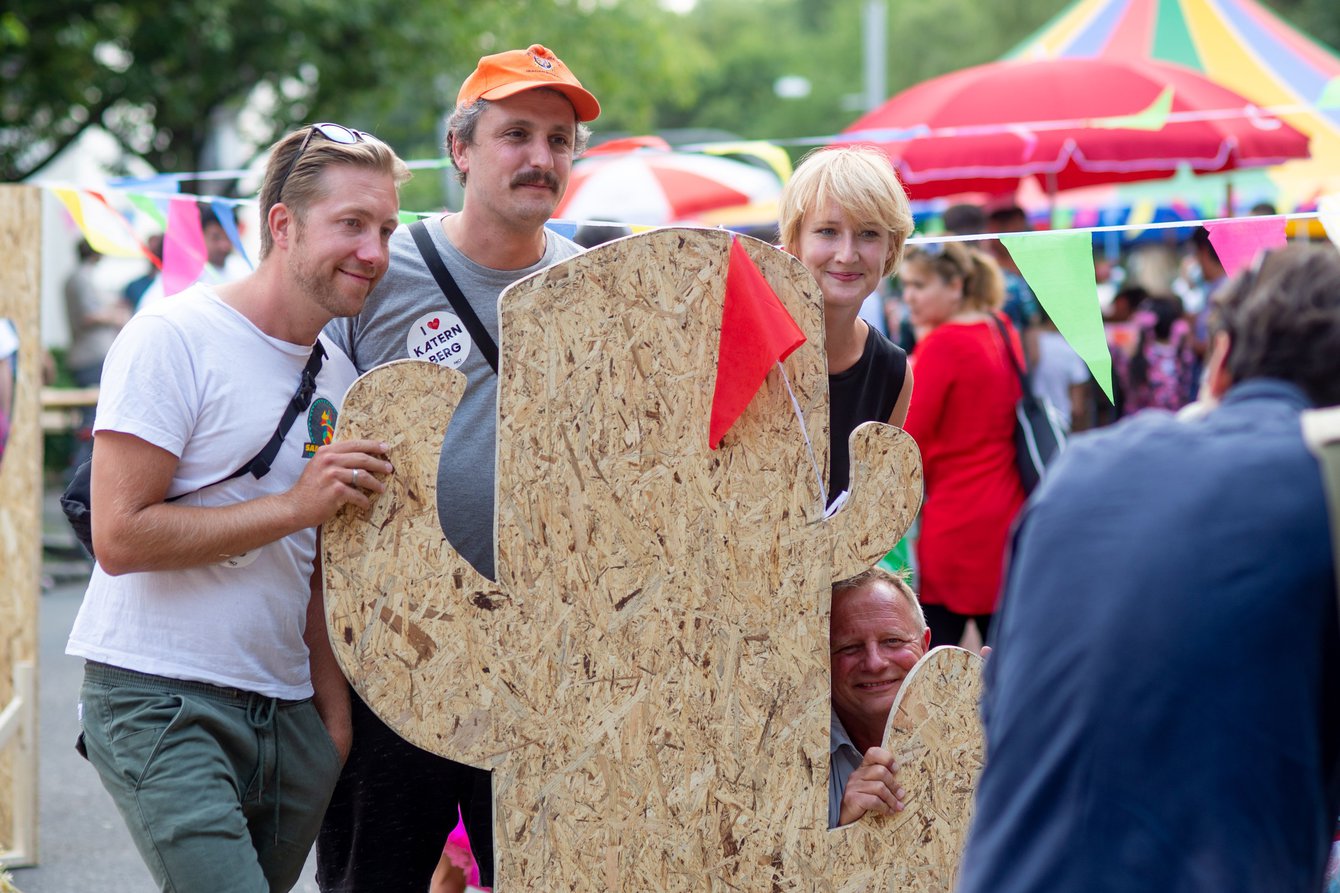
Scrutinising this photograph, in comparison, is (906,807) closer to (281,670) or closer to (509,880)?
(509,880)

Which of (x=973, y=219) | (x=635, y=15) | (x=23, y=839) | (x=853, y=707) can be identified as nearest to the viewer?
(x=853, y=707)

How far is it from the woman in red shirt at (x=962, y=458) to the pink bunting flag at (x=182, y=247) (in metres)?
2.48

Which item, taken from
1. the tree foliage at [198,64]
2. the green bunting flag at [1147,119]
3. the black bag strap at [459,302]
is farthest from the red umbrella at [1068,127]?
the tree foliage at [198,64]

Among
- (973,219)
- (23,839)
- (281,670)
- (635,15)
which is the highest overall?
(635,15)

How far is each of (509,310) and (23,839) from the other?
3.47 metres

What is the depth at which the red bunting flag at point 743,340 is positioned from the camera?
2586 millimetres

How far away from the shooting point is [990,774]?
1.82m

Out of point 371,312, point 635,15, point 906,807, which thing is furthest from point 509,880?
point 635,15

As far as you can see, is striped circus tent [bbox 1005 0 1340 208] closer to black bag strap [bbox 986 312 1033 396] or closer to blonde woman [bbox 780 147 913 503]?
black bag strap [bbox 986 312 1033 396]

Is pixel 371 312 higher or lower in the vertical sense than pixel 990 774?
higher

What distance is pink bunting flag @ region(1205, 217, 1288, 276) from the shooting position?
342 centimetres

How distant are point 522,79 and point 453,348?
0.58 metres

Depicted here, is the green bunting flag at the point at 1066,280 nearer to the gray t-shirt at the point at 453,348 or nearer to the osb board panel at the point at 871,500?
the osb board panel at the point at 871,500

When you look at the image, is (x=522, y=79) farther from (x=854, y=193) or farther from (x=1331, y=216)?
(x=1331, y=216)
